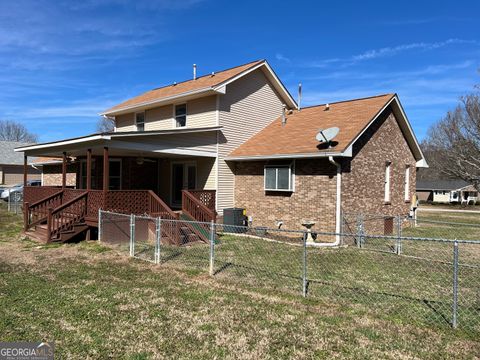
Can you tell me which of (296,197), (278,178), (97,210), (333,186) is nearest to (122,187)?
(97,210)

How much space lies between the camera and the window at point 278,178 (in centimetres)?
1426

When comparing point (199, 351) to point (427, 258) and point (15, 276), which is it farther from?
point (427, 258)

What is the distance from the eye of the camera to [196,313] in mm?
6031

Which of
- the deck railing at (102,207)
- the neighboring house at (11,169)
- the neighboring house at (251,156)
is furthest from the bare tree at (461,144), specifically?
the neighboring house at (11,169)

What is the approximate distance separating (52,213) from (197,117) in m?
7.44

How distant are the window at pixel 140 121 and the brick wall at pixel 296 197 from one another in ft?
22.1

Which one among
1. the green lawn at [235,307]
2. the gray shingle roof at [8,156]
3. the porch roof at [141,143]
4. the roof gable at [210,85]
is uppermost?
the roof gable at [210,85]

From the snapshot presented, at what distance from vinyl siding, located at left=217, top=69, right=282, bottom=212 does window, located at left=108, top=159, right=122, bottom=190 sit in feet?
16.9

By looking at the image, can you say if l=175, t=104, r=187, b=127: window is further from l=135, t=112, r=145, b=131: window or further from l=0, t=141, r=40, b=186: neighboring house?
l=0, t=141, r=40, b=186: neighboring house

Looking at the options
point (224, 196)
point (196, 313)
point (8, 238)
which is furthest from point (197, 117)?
point (196, 313)

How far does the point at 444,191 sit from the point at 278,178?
2311 inches

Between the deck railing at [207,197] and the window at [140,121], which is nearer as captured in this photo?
the deck railing at [207,197]

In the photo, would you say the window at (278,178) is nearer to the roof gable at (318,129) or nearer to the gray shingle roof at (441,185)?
the roof gable at (318,129)

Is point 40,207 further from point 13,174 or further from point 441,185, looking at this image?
point 441,185
